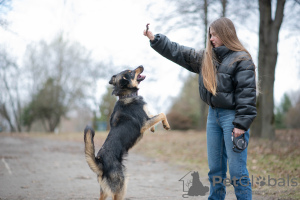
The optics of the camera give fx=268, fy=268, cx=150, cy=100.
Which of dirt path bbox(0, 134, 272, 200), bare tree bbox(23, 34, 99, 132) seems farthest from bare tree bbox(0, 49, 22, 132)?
dirt path bbox(0, 134, 272, 200)

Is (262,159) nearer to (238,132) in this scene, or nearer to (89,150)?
(238,132)

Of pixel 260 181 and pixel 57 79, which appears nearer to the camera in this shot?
pixel 260 181

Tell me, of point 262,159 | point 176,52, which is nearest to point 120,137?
point 176,52

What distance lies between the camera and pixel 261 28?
37.7 ft

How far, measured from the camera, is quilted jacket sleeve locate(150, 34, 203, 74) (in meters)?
3.75

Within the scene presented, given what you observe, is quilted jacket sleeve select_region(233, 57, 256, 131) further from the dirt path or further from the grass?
the grass

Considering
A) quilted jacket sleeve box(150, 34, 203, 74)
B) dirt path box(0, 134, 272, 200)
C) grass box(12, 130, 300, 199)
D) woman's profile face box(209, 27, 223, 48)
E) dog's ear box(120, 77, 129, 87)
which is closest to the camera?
woman's profile face box(209, 27, 223, 48)

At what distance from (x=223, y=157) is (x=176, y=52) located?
1.58 metres

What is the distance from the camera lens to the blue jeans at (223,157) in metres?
3.30

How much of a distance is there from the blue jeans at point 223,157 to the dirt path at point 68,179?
1.38 m

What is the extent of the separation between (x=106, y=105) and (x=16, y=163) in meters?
17.4

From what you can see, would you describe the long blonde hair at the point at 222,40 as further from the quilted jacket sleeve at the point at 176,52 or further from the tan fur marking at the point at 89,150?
the tan fur marking at the point at 89,150

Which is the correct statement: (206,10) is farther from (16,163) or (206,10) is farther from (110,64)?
(16,163)

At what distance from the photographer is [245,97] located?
3.17 m
